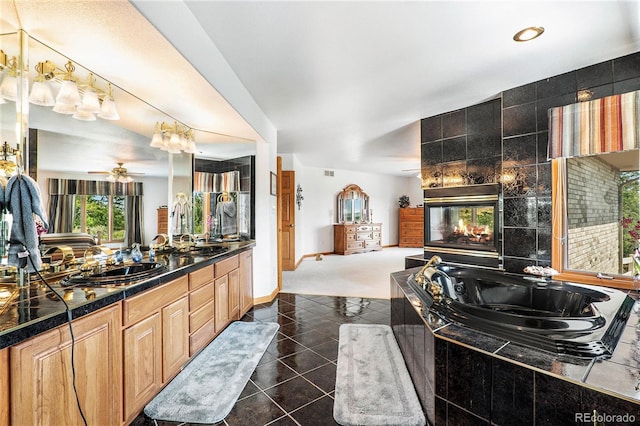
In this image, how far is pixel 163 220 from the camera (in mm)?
2861

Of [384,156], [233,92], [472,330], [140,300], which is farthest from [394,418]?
[384,156]

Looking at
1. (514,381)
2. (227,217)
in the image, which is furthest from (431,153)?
(514,381)

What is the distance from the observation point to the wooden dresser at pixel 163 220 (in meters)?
2.79

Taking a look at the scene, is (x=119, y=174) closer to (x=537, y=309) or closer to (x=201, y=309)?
(x=201, y=309)

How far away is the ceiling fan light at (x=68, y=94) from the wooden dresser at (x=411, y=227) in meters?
8.84

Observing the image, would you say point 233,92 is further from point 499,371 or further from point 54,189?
point 499,371

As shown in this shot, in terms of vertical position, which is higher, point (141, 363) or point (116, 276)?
point (116, 276)

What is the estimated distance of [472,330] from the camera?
4.85 ft

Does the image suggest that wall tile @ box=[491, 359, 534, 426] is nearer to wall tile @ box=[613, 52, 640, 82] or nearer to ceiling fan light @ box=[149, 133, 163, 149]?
wall tile @ box=[613, 52, 640, 82]

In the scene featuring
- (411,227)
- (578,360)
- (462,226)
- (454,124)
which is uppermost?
(454,124)

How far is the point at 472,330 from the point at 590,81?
2626 mm

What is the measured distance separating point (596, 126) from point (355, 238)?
608 centimetres

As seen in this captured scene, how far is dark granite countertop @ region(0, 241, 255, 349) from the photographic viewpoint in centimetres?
100

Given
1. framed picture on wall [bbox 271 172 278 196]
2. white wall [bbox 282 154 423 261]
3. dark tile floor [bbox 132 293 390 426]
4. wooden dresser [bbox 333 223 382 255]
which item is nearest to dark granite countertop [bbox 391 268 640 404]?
dark tile floor [bbox 132 293 390 426]
